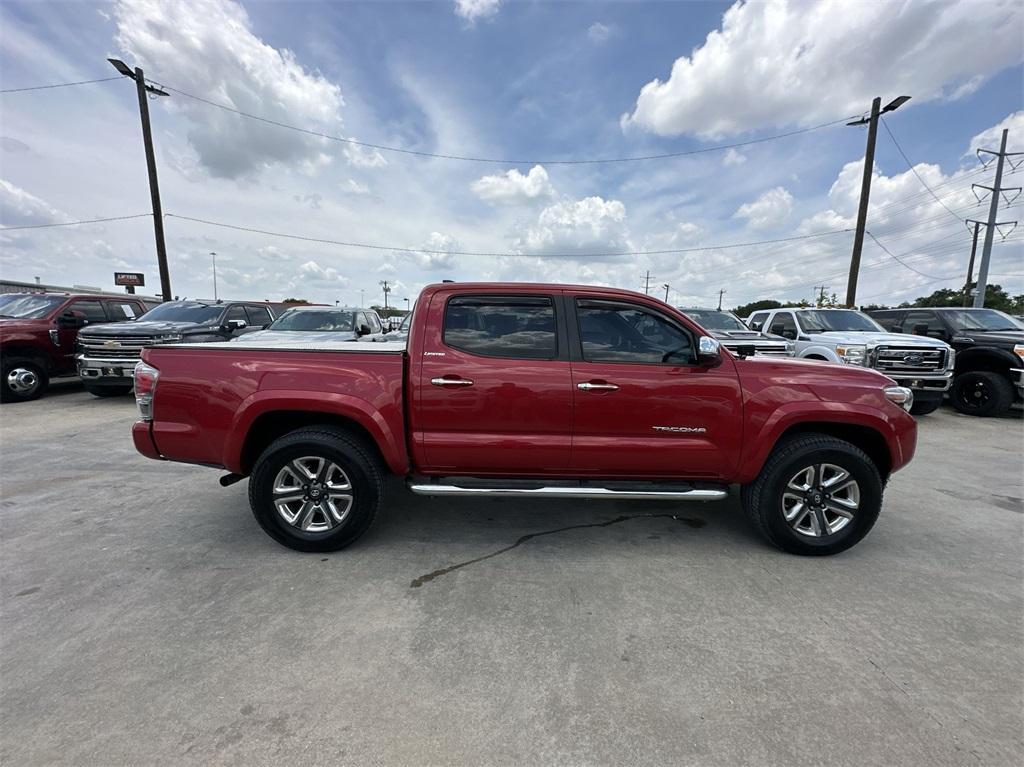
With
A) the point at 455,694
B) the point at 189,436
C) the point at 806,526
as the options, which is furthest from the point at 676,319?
the point at 189,436

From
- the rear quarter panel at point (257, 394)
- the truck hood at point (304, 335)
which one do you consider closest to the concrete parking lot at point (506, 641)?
the rear quarter panel at point (257, 394)

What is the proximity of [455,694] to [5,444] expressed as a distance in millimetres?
7125

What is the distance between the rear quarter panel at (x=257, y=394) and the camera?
323 centimetres

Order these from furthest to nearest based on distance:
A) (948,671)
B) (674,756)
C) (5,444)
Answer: (5,444), (948,671), (674,756)

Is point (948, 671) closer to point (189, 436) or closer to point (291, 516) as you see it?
point (291, 516)

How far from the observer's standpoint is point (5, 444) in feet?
19.3

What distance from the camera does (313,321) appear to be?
9.41 metres

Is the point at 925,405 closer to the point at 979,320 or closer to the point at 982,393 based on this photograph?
the point at 982,393

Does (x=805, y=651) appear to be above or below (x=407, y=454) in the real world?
below

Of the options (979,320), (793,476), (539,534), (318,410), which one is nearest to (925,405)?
(979,320)

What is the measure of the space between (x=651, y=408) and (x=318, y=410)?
7.46 feet

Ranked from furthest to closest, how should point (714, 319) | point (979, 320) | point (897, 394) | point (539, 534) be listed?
point (714, 319)
point (979, 320)
point (539, 534)
point (897, 394)

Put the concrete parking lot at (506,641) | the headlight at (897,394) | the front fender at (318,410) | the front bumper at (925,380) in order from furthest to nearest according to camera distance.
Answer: the front bumper at (925,380)
the headlight at (897,394)
the front fender at (318,410)
the concrete parking lot at (506,641)

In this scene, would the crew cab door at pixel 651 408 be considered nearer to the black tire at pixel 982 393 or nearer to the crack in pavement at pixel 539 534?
the crack in pavement at pixel 539 534
